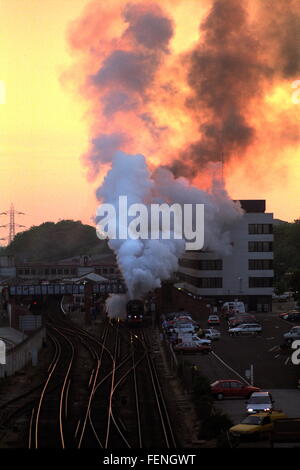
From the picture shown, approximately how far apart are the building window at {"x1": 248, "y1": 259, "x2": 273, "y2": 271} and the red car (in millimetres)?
64798

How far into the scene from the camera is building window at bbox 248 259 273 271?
107m

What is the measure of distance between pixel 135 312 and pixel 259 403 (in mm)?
48867

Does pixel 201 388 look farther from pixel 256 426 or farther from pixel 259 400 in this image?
pixel 256 426

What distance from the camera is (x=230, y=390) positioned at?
42219 millimetres

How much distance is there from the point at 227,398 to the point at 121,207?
51.2 meters

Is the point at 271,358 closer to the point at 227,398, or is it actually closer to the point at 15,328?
the point at 227,398

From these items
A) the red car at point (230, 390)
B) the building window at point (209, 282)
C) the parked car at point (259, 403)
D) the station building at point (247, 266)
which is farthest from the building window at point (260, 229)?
the parked car at point (259, 403)

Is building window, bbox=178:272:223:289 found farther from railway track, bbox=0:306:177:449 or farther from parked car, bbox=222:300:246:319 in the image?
railway track, bbox=0:306:177:449

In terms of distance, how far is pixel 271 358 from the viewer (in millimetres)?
57688

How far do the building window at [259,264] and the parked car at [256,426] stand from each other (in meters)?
73.6

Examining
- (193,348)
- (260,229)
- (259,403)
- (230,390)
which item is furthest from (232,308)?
(259,403)

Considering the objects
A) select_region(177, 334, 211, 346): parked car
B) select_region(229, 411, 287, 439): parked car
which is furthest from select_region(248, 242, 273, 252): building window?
select_region(229, 411, 287, 439): parked car

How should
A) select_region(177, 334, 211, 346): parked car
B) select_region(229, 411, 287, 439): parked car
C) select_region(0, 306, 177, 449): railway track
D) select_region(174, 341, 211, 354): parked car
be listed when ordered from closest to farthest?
select_region(229, 411, 287, 439): parked car, select_region(0, 306, 177, 449): railway track, select_region(174, 341, 211, 354): parked car, select_region(177, 334, 211, 346): parked car
